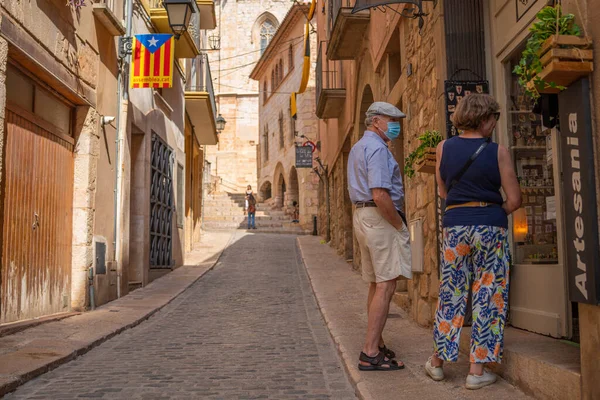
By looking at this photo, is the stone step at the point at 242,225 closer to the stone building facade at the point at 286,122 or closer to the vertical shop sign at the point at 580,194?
the stone building facade at the point at 286,122

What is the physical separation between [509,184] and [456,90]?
1836 mm

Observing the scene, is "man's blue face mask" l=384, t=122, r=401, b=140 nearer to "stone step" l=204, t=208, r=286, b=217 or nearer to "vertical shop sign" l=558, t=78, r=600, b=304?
"vertical shop sign" l=558, t=78, r=600, b=304

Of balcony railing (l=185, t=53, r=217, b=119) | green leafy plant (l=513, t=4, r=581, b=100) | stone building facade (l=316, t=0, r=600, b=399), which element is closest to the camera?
green leafy plant (l=513, t=4, r=581, b=100)

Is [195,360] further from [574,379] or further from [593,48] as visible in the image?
[593,48]

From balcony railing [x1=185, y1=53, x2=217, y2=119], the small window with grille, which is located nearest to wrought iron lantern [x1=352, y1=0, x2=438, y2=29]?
the small window with grille

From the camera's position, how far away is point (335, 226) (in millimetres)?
17078

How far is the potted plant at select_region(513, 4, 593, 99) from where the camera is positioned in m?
3.09

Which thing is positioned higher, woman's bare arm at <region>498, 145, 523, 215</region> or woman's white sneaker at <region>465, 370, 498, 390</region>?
woman's bare arm at <region>498, 145, 523, 215</region>

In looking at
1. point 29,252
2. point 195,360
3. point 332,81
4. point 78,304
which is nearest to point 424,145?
point 195,360

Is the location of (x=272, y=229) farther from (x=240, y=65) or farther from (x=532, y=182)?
(x=240, y=65)

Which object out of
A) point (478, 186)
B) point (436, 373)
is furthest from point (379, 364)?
point (478, 186)

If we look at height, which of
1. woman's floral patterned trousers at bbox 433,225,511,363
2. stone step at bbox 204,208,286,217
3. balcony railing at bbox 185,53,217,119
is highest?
balcony railing at bbox 185,53,217,119

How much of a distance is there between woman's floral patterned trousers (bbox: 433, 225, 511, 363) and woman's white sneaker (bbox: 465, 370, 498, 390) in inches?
3.8

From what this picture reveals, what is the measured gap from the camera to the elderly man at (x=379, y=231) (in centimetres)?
439
